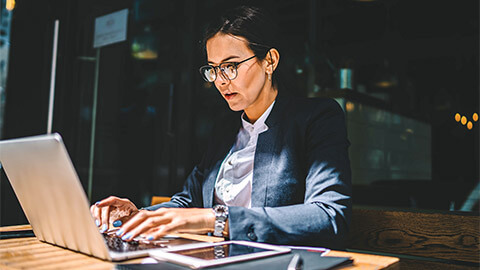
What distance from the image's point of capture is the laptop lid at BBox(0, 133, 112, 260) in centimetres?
67

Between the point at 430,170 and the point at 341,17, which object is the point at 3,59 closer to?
the point at 341,17

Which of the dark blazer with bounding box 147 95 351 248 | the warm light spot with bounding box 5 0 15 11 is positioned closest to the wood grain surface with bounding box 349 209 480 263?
the dark blazer with bounding box 147 95 351 248

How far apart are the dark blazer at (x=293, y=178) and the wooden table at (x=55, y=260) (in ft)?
0.50

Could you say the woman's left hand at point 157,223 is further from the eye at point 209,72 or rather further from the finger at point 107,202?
the eye at point 209,72

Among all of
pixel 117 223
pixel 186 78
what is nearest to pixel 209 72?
pixel 117 223

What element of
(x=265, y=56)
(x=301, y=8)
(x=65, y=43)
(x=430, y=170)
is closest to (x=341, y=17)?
(x=301, y=8)

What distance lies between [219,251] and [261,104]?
76 cm

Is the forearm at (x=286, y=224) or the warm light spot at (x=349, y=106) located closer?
the forearm at (x=286, y=224)

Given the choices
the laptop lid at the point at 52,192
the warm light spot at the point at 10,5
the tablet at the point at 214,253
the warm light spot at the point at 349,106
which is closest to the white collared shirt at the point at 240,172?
the tablet at the point at 214,253

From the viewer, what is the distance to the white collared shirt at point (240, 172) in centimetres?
131

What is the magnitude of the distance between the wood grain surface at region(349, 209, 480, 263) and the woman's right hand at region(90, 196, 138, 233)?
2.56ft

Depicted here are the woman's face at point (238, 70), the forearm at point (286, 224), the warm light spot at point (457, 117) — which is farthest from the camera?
the warm light spot at point (457, 117)

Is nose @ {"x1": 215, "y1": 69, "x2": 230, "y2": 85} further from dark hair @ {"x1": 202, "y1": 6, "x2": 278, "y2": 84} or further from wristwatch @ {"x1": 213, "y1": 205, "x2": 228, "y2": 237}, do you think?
wristwatch @ {"x1": 213, "y1": 205, "x2": 228, "y2": 237}

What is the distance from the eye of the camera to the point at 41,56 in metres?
2.77
